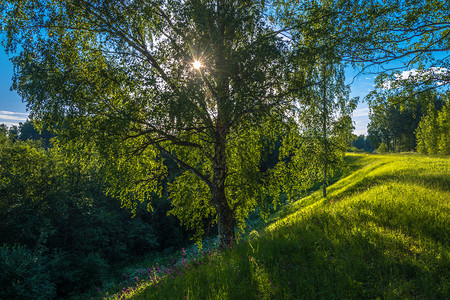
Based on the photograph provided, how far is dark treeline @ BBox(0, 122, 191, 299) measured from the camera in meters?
15.2

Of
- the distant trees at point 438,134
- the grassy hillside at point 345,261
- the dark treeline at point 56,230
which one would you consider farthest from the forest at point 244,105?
the distant trees at point 438,134

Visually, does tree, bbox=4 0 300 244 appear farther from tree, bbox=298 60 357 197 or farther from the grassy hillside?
the grassy hillside

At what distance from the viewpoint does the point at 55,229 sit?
18.7 meters

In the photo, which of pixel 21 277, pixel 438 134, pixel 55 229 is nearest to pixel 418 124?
pixel 438 134

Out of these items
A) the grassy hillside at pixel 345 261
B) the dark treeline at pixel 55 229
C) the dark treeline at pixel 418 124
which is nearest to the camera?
the grassy hillside at pixel 345 261

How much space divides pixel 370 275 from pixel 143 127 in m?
7.00

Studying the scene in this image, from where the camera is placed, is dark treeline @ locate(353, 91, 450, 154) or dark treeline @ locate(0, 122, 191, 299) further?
dark treeline @ locate(0, 122, 191, 299)

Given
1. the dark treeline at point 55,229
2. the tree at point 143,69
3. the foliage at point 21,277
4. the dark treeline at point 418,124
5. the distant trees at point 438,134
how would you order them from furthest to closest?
the distant trees at point 438,134
the dark treeline at point 55,229
the foliage at point 21,277
the dark treeline at point 418,124
the tree at point 143,69

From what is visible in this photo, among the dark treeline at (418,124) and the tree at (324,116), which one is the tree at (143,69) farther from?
the dark treeline at (418,124)

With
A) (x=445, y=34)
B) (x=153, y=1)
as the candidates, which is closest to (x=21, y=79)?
(x=153, y=1)

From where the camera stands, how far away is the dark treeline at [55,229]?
15.2 metres

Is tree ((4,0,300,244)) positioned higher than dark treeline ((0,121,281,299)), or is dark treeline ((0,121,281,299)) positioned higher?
tree ((4,0,300,244))

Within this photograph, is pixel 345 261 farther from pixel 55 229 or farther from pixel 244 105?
pixel 55 229

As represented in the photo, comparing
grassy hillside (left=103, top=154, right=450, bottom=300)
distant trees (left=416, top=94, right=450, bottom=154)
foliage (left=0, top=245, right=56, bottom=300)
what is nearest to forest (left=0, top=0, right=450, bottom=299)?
grassy hillside (left=103, top=154, right=450, bottom=300)
